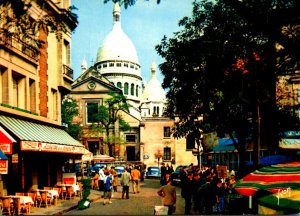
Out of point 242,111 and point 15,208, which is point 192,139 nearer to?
point 242,111

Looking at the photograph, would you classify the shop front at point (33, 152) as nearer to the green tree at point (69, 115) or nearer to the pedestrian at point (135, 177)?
the green tree at point (69, 115)

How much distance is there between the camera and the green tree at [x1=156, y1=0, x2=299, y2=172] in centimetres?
904

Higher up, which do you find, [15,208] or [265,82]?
[265,82]

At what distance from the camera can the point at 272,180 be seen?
9.31m

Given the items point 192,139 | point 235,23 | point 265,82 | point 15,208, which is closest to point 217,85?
point 265,82

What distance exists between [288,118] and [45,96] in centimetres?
841

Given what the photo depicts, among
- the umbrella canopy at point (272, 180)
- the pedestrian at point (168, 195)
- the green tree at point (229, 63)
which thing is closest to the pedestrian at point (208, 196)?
the pedestrian at point (168, 195)

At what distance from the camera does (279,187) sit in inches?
353

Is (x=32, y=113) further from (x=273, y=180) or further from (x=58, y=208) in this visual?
(x=273, y=180)

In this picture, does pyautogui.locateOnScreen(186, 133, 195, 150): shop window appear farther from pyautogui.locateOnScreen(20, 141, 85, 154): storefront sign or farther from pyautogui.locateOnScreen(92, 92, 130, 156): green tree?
pyautogui.locateOnScreen(20, 141, 85, 154): storefront sign

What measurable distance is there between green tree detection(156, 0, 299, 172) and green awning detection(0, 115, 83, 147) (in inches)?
160

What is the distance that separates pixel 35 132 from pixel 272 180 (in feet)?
35.3

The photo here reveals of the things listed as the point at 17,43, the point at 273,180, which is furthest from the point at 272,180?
the point at 17,43

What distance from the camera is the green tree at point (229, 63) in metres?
9.04
